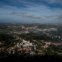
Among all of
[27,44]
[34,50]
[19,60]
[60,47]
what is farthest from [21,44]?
[19,60]

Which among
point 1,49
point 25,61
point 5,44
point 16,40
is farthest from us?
point 16,40

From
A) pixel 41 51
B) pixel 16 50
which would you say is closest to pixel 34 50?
pixel 41 51

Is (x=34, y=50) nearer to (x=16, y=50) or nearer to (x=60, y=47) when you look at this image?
(x=16, y=50)

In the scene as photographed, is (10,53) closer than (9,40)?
Yes

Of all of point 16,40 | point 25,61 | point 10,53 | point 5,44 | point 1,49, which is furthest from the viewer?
point 16,40

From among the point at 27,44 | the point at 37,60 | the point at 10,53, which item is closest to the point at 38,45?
the point at 27,44

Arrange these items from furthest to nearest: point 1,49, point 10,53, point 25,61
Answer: point 1,49
point 10,53
point 25,61

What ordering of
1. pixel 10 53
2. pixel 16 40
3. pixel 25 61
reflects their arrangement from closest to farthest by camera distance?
pixel 25 61
pixel 10 53
pixel 16 40

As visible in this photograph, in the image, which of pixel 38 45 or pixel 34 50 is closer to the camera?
pixel 34 50

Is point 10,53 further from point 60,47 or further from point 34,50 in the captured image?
point 60,47
